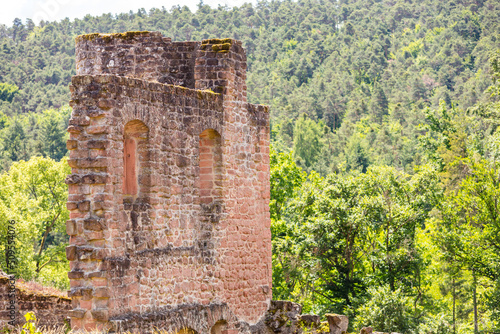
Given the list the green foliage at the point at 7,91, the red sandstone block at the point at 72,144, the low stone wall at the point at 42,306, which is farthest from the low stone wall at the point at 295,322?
the green foliage at the point at 7,91

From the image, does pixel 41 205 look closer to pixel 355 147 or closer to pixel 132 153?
pixel 132 153

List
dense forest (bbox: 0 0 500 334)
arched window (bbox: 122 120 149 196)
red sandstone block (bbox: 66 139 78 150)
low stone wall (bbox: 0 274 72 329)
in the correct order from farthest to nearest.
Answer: dense forest (bbox: 0 0 500 334), low stone wall (bbox: 0 274 72 329), arched window (bbox: 122 120 149 196), red sandstone block (bbox: 66 139 78 150)

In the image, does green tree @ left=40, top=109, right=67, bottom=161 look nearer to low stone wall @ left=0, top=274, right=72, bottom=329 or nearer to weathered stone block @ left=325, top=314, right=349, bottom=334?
low stone wall @ left=0, top=274, right=72, bottom=329

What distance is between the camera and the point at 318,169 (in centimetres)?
7675

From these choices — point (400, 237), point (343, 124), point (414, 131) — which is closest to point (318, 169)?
point (414, 131)

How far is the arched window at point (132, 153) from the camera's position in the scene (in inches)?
460

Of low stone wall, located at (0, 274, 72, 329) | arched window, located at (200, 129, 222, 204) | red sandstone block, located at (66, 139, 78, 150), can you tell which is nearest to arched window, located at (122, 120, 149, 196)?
red sandstone block, located at (66, 139, 78, 150)

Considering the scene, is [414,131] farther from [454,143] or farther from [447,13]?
[447,13]

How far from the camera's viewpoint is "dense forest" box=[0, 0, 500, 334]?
28531 millimetres

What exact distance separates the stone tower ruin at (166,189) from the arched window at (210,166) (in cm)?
2

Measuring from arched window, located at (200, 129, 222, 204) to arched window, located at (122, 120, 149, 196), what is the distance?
1.99 m

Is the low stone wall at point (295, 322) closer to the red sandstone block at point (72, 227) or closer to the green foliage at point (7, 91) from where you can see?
the red sandstone block at point (72, 227)

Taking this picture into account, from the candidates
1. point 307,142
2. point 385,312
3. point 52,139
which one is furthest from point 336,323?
point 307,142

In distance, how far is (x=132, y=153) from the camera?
11.8 metres
